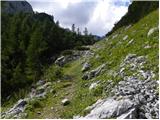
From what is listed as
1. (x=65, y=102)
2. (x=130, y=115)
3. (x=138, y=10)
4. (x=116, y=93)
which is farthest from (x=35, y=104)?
(x=138, y=10)

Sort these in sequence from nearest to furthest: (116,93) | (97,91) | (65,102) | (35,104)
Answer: (116,93)
(97,91)
(65,102)
(35,104)

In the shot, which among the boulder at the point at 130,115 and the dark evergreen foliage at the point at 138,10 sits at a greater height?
the dark evergreen foliage at the point at 138,10

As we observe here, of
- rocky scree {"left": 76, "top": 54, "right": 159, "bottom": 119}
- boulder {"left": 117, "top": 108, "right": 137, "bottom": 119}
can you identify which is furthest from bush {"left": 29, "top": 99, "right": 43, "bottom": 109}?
boulder {"left": 117, "top": 108, "right": 137, "bottom": 119}

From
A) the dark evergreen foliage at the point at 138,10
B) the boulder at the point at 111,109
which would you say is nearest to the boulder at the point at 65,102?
the boulder at the point at 111,109

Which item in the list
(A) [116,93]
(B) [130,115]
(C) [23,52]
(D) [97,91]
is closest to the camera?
(B) [130,115]

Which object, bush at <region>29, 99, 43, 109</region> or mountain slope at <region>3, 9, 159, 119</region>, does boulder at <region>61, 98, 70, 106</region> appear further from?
bush at <region>29, 99, 43, 109</region>

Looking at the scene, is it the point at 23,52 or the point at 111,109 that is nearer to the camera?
the point at 111,109

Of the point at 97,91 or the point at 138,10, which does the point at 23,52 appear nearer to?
the point at 138,10

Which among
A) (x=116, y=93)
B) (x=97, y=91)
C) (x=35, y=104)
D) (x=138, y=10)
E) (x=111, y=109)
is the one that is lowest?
(x=111, y=109)

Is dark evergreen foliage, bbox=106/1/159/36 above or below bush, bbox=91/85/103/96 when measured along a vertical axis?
above

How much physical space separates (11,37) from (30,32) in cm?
1077

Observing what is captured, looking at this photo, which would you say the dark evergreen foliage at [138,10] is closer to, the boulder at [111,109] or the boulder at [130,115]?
the boulder at [111,109]

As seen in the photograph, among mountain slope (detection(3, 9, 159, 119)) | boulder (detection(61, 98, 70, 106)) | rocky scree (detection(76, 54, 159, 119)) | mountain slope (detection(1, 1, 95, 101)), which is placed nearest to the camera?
rocky scree (detection(76, 54, 159, 119))

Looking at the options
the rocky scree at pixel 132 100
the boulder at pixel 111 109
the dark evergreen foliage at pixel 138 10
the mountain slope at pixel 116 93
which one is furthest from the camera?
the dark evergreen foliage at pixel 138 10
